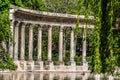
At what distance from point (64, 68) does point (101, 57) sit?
105271mm

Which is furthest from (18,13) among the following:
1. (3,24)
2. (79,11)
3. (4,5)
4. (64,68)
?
(79,11)

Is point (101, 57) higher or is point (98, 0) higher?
point (98, 0)

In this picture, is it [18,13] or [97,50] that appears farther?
[18,13]

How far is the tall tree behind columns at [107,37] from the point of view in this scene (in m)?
44.1

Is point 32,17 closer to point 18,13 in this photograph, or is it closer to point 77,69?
point 18,13

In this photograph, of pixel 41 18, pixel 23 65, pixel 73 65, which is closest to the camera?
pixel 23 65

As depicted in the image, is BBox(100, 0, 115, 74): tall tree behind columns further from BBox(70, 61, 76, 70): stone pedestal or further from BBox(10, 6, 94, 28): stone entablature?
BBox(70, 61, 76, 70): stone pedestal

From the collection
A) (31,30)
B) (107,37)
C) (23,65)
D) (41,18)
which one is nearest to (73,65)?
(41,18)

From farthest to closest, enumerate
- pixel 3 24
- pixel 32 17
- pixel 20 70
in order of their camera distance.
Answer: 1. pixel 32 17
2. pixel 20 70
3. pixel 3 24

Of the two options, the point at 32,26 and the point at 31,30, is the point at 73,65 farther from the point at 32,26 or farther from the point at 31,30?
the point at 31,30

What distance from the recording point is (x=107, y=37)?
44.7 meters

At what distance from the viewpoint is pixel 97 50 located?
44938 mm

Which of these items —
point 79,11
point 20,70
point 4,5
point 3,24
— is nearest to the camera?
point 79,11

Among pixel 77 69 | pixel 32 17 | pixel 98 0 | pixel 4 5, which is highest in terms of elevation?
pixel 98 0
